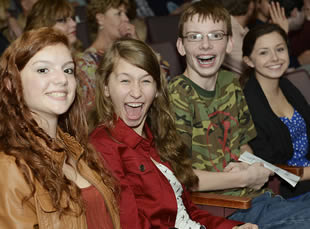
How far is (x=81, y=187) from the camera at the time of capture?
145cm

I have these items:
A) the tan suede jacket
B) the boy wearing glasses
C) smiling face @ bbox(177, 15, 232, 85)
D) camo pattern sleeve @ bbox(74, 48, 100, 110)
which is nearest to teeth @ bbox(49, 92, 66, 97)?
the tan suede jacket

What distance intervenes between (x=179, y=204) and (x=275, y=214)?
0.47 m

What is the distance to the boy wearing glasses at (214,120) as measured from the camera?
6.54 ft

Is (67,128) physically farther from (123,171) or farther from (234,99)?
(234,99)

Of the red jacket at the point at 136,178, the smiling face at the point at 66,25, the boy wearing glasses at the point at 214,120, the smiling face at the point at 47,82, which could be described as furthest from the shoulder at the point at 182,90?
the smiling face at the point at 66,25

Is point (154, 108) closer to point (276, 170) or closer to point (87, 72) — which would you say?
point (276, 170)

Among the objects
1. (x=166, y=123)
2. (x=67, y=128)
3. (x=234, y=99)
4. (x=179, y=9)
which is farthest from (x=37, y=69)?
(x=179, y=9)

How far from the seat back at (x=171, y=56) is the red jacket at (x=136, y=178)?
158cm

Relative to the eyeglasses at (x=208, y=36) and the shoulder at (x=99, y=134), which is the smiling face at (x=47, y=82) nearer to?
the shoulder at (x=99, y=134)

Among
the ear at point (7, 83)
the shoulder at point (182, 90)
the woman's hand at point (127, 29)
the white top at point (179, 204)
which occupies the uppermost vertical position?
the woman's hand at point (127, 29)

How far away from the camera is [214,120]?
2082mm

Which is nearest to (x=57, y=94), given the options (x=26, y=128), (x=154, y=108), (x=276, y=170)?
(x=26, y=128)

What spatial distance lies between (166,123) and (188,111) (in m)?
0.15

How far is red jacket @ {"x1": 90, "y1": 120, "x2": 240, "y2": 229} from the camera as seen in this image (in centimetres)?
163
